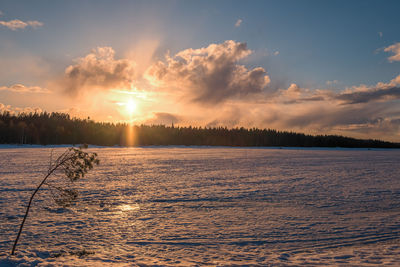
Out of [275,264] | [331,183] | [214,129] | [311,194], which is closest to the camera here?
[275,264]

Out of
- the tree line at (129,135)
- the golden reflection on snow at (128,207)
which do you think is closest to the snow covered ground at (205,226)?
the golden reflection on snow at (128,207)

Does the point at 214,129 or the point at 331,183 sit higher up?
the point at 214,129

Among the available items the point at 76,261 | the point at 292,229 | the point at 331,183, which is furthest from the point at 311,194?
the point at 76,261

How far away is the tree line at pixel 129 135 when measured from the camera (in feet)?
310

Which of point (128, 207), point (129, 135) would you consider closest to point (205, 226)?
point (128, 207)

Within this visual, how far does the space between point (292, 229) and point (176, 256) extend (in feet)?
15.1

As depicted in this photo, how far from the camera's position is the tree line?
94500 mm

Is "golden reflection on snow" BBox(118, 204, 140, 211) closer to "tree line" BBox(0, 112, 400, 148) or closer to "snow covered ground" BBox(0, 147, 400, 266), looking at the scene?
"snow covered ground" BBox(0, 147, 400, 266)

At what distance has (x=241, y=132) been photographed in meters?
147

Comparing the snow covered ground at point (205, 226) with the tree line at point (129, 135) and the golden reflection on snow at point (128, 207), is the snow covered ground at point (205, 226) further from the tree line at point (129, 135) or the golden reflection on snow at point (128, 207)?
the tree line at point (129, 135)

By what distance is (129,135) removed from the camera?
123688 mm

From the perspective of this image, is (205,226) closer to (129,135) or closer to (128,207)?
(128,207)

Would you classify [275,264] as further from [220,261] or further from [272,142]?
[272,142]

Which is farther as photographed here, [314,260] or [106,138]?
[106,138]
